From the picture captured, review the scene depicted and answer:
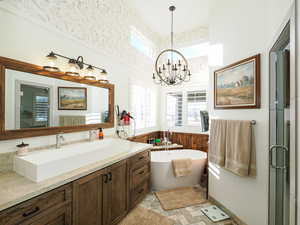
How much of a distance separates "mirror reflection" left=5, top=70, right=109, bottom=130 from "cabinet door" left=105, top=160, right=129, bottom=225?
81cm

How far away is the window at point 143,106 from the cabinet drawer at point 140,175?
108cm

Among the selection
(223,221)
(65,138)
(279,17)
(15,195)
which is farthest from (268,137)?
(65,138)

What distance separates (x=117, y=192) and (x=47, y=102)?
1.33 meters

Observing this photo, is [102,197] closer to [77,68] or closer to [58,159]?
[58,159]

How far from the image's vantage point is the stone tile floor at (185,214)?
183cm

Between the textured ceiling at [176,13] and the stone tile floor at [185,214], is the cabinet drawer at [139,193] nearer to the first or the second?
the stone tile floor at [185,214]

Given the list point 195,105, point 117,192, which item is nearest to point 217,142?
point 117,192

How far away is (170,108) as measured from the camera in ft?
13.1

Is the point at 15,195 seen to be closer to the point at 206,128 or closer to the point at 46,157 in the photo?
the point at 46,157

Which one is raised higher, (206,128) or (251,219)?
(206,128)

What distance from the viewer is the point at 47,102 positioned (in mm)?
1549

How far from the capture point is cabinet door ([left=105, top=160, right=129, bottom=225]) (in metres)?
1.58

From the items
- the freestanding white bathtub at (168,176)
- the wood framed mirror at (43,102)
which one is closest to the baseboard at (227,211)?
the freestanding white bathtub at (168,176)

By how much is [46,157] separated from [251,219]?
2.44 m
